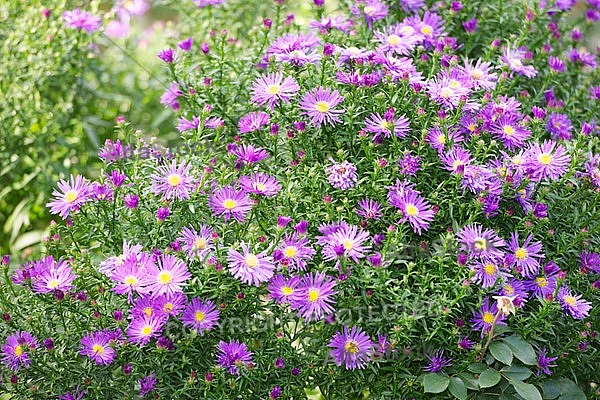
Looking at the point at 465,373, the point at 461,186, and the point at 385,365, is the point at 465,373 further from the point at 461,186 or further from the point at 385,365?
the point at 461,186

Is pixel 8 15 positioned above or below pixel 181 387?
above

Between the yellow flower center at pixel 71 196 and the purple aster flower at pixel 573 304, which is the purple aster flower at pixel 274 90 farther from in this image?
the purple aster flower at pixel 573 304

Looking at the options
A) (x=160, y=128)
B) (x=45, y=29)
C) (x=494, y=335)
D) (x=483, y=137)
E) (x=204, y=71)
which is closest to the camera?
(x=494, y=335)

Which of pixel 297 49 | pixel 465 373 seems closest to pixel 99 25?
pixel 297 49

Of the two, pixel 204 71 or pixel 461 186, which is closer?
pixel 461 186

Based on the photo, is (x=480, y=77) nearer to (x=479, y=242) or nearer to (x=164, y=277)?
(x=479, y=242)

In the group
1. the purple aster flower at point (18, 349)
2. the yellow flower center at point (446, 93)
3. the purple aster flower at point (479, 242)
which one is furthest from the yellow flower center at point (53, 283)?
the yellow flower center at point (446, 93)

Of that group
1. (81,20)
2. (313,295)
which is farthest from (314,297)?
(81,20)
